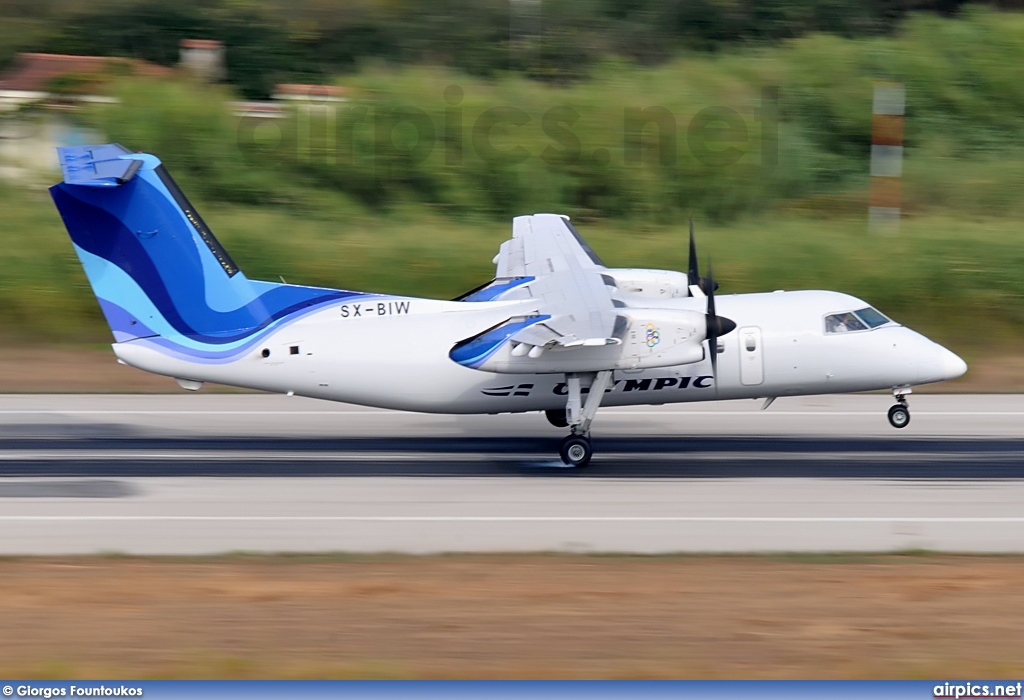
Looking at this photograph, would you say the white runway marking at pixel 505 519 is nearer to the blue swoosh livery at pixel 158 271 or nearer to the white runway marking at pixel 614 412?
the blue swoosh livery at pixel 158 271

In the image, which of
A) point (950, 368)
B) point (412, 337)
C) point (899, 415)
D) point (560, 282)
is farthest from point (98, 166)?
point (950, 368)

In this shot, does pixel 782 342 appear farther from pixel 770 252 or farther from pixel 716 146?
pixel 716 146

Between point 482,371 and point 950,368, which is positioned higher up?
point 482,371

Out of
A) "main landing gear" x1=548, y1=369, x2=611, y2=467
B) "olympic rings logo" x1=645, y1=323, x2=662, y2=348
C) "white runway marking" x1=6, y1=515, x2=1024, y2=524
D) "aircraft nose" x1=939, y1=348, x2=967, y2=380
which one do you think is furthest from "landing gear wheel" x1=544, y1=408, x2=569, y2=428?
"aircraft nose" x1=939, y1=348, x2=967, y2=380

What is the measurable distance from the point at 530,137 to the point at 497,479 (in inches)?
676

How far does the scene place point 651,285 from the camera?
683 inches

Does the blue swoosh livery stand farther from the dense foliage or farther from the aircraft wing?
the dense foliage

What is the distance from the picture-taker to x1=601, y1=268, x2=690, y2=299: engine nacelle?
17.3 meters

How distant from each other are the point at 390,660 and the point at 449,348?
730cm

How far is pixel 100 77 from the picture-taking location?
32844mm

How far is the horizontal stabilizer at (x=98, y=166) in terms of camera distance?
15.2 metres

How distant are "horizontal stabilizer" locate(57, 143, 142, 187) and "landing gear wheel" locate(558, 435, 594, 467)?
7270 millimetres

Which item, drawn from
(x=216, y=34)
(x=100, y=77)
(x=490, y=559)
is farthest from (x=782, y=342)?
(x=216, y=34)

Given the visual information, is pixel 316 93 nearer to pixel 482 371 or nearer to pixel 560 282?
pixel 560 282
